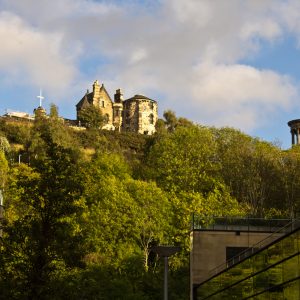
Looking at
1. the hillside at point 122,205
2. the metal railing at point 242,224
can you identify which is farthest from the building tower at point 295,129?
the metal railing at point 242,224

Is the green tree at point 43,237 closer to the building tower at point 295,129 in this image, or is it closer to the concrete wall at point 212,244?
the concrete wall at point 212,244

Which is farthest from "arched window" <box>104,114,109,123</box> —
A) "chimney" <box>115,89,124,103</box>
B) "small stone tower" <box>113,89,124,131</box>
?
"chimney" <box>115,89,124,103</box>

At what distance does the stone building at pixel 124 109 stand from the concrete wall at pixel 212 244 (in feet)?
354

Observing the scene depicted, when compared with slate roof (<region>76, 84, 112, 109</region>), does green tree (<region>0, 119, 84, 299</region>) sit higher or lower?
lower

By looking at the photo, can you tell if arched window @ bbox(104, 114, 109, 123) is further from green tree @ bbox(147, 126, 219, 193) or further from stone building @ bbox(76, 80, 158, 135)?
green tree @ bbox(147, 126, 219, 193)

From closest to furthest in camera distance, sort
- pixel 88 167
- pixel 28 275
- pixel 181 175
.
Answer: pixel 28 275 → pixel 181 175 → pixel 88 167

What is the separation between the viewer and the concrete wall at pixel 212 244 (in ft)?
144

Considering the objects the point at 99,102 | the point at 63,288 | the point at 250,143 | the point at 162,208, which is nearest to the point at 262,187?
the point at 250,143

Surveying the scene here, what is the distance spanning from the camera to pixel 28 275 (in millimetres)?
27422

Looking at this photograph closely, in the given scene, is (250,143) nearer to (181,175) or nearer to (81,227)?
(181,175)

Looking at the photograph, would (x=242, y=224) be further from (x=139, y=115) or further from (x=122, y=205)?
(x=139, y=115)

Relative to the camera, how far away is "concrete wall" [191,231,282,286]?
4375cm

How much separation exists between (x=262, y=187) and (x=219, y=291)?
1596 inches

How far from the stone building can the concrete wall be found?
108 metres
